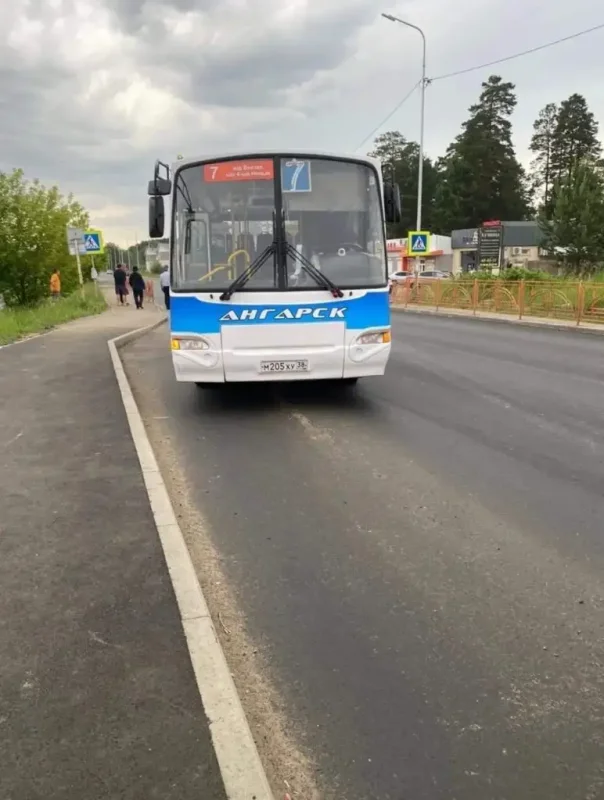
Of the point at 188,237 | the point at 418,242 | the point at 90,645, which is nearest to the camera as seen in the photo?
the point at 90,645

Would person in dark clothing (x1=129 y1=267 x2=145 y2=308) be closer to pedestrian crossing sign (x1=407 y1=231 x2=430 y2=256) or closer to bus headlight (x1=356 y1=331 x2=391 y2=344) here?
pedestrian crossing sign (x1=407 y1=231 x2=430 y2=256)

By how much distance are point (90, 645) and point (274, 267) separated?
5.38 m

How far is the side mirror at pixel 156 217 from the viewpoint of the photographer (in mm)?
8117

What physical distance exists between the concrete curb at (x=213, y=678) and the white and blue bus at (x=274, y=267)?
2.96 meters

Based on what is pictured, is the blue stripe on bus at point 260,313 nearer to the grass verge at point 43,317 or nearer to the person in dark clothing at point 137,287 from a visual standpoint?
the grass verge at point 43,317

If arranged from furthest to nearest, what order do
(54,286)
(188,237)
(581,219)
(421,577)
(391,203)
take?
1. (581,219)
2. (54,286)
3. (391,203)
4. (188,237)
5. (421,577)

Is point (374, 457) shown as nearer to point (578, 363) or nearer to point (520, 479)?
point (520, 479)

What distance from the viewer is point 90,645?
3.21 metres

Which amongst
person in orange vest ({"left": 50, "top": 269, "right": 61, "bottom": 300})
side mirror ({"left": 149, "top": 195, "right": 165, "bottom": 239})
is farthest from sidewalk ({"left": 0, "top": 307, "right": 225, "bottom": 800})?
person in orange vest ({"left": 50, "top": 269, "right": 61, "bottom": 300})

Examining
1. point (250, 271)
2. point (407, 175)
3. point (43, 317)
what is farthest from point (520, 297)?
point (407, 175)

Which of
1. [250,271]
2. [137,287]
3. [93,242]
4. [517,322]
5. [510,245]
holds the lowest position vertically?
[517,322]

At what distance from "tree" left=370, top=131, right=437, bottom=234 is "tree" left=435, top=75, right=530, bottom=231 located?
8936mm

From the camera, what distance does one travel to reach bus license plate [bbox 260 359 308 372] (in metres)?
7.73

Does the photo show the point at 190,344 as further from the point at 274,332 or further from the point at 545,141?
the point at 545,141
